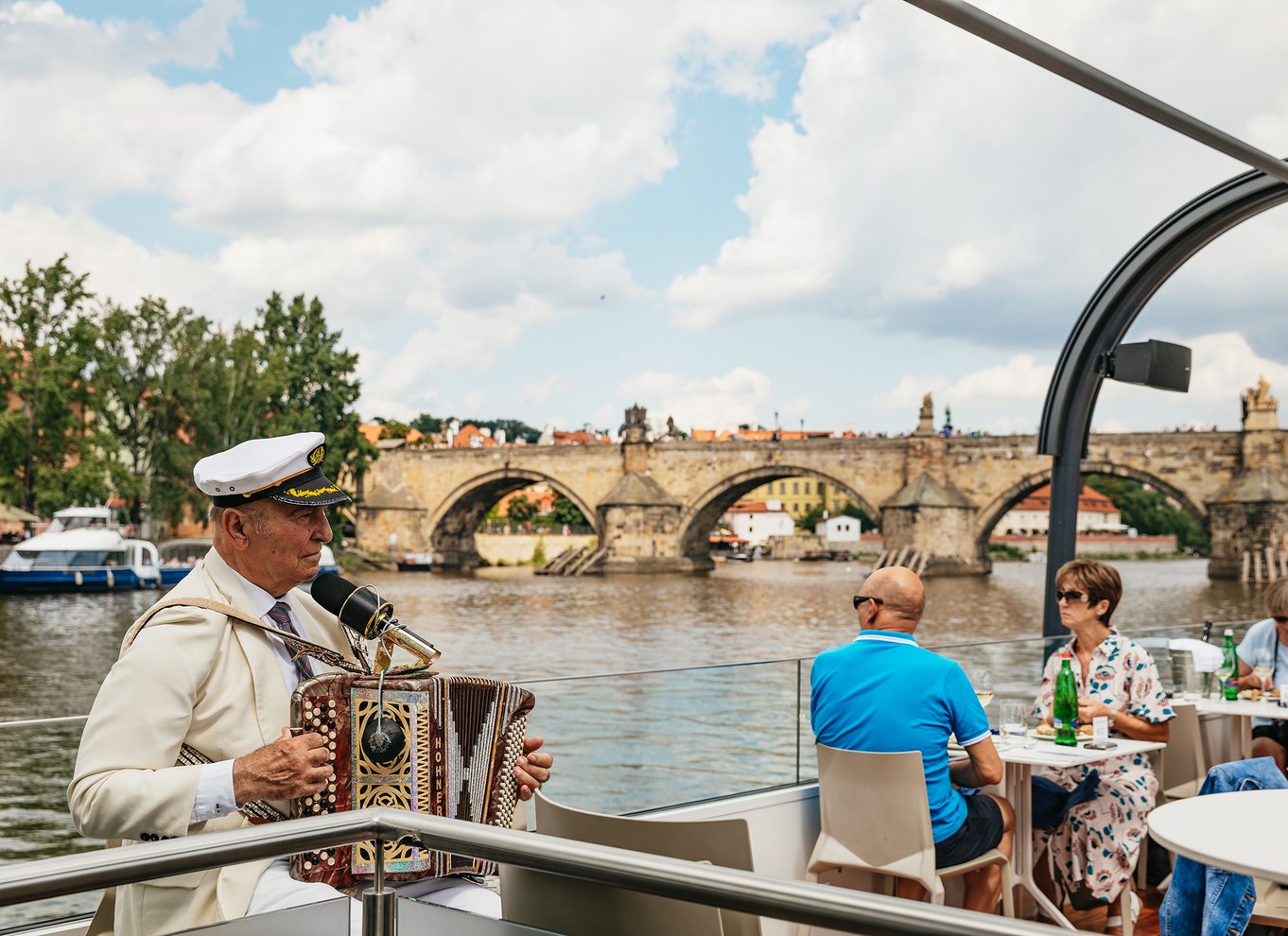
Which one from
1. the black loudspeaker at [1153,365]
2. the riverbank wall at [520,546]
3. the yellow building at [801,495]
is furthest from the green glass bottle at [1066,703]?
the yellow building at [801,495]

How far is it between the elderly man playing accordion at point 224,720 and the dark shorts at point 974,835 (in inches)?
56.0

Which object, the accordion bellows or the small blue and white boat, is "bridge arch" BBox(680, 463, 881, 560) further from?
the accordion bellows

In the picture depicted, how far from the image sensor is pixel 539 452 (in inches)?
1558

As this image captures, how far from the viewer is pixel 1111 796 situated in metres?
3.46

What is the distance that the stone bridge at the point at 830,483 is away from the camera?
31.2 meters

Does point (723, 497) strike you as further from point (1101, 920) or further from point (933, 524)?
point (1101, 920)

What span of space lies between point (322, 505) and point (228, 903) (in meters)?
0.52

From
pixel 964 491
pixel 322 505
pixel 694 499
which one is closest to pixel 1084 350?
pixel 322 505

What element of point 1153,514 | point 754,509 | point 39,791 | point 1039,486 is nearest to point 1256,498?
point 1039,486

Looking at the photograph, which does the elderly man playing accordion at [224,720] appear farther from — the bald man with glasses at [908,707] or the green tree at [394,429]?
the green tree at [394,429]

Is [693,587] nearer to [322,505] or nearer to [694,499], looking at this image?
[694,499]

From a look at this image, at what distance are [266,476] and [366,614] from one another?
237mm

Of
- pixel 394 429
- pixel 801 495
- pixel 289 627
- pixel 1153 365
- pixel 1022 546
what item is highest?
pixel 394 429

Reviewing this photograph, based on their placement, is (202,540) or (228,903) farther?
(202,540)
